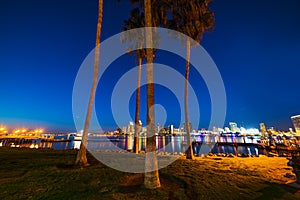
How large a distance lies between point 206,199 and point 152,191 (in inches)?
69.2

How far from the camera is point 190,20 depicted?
11805 millimetres

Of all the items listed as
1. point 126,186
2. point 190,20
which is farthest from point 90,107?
point 190,20

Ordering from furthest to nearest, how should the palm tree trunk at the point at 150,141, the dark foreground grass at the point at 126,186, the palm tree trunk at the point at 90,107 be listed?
the palm tree trunk at the point at 90,107 → the palm tree trunk at the point at 150,141 → the dark foreground grass at the point at 126,186

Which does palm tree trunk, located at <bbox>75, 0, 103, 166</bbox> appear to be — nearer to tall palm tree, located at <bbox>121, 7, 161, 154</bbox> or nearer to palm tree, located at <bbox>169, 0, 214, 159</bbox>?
tall palm tree, located at <bbox>121, 7, 161, 154</bbox>

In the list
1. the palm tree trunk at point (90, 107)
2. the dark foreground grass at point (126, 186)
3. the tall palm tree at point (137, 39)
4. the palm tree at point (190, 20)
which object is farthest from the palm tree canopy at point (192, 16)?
the dark foreground grass at point (126, 186)

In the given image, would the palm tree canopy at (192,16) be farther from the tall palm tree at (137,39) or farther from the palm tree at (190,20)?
the tall palm tree at (137,39)

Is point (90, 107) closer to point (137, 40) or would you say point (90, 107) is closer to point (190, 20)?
point (137, 40)

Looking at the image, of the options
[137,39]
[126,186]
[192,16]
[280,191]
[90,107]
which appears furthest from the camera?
[137,39]

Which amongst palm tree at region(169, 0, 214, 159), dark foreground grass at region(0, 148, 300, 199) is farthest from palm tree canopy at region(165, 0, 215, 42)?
dark foreground grass at region(0, 148, 300, 199)

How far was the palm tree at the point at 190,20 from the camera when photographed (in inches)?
453

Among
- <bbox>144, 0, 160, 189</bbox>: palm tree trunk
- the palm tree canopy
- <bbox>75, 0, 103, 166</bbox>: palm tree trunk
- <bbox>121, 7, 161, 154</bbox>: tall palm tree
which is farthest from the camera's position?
<bbox>121, 7, 161, 154</bbox>: tall palm tree

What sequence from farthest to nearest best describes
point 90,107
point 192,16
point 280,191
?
point 192,16 < point 90,107 < point 280,191

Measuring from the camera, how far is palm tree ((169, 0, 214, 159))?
11516mm

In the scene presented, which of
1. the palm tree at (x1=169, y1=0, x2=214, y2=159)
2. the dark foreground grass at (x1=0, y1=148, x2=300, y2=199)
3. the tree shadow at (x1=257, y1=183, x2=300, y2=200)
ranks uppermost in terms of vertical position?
the palm tree at (x1=169, y1=0, x2=214, y2=159)
